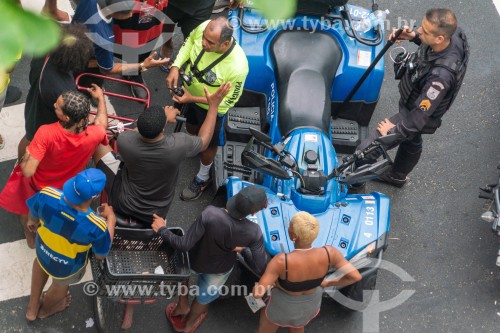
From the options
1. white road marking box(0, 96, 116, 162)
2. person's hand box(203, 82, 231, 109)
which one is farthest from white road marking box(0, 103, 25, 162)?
person's hand box(203, 82, 231, 109)

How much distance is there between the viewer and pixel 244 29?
21.4 feet

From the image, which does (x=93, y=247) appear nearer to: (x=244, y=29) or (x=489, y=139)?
(x=244, y=29)

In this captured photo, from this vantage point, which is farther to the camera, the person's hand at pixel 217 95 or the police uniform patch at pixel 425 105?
the police uniform patch at pixel 425 105

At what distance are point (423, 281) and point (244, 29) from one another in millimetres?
2856

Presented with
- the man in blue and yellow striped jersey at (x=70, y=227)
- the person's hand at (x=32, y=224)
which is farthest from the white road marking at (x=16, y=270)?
the man in blue and yellow striped jersey at (x=70, y=227)

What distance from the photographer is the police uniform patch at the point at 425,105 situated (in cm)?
608

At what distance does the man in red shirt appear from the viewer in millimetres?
4805

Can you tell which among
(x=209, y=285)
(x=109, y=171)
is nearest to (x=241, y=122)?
(x=109, y=171)

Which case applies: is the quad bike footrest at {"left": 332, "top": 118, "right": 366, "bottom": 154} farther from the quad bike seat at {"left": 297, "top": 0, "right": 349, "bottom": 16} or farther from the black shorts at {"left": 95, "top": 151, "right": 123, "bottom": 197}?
the black shorts at {"left": 95, "top": 151, "right": 123, "bottom": 197}

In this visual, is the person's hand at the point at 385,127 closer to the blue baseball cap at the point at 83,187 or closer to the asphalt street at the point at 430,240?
the asphalt street at the point at 430,240


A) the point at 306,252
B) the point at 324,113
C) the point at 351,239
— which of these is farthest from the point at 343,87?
the point at 306,252

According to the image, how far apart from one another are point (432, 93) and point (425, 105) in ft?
0.41

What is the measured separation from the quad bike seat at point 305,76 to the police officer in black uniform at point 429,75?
0.59m

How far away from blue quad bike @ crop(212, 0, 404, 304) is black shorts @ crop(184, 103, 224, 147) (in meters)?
0.18
